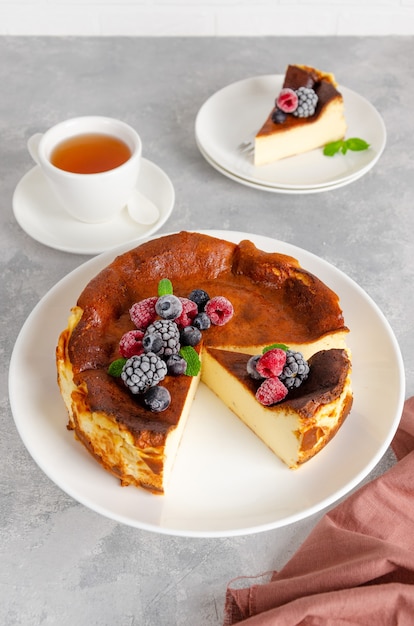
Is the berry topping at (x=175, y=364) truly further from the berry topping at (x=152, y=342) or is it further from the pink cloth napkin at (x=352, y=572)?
the pink cloth napkin at (x=352, y=572)

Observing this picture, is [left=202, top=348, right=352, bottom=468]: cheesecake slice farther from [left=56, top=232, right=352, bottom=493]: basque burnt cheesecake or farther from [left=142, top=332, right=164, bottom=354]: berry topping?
[left=142, top=332, right=164, bottom=354]: berry topping

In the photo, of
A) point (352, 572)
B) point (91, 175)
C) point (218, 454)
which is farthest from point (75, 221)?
point (352, 572)

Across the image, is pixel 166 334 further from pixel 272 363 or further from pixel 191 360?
pixel 272 363

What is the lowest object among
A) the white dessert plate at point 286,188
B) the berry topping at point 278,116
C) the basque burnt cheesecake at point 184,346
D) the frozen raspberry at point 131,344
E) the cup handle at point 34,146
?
the white dessert plate at point 286,188

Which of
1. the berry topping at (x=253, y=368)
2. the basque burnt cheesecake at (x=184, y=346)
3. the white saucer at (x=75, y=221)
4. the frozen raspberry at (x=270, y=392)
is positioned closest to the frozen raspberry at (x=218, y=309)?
the basque burnt cheesecake at (x=184, y=346)

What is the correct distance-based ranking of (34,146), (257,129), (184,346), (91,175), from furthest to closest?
(257,129) → (34,146) → (91,175) → (184,346)
